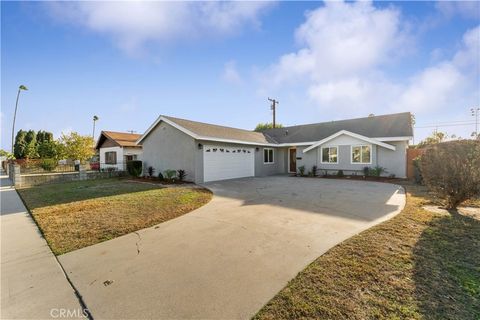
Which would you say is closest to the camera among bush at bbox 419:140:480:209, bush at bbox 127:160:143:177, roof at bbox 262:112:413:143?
bush at bbox 419:140:480:209

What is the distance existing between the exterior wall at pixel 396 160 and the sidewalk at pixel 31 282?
54.3 feet

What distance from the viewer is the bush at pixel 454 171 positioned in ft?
19.0

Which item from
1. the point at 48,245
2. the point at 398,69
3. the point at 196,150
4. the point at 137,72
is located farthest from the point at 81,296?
the point at 398,69

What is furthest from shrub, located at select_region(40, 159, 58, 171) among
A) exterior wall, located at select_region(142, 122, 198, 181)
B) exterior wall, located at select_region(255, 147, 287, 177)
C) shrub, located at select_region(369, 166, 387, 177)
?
shrub, located at select_region(369, 166, 387, 177)

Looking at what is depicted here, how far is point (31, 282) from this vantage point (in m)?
2.94

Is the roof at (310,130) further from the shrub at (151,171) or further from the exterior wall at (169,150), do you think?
the shrub at (151,171)

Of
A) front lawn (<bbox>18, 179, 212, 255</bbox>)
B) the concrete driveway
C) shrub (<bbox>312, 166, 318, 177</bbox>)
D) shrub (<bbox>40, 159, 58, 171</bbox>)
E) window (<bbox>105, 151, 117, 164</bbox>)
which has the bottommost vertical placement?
the concrete driveway

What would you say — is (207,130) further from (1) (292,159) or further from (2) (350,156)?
(2) (350,156)

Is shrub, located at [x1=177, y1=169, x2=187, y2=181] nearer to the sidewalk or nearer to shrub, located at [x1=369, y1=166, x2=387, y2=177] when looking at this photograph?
the sidewalk

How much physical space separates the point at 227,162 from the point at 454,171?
35.5 ft

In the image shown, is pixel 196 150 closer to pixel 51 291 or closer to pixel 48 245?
pixel 48 245

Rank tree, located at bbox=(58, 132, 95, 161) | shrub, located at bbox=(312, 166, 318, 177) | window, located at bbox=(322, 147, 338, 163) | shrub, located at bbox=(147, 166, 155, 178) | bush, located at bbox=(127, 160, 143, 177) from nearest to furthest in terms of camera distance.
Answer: shrub, located at bbox=(147, 166, 155, 178) → bush, located at bbox=(127, 160, 143, 177) → window, located at bbox=(322, 147, 338, 163) → shrub, located at bbox=(312, 166, 318, 177) → tree, located at bbox=(58, 132, 95, 161)

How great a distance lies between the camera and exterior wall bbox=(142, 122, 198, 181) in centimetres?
1298

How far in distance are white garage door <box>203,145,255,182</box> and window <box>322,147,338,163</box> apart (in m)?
5.48
